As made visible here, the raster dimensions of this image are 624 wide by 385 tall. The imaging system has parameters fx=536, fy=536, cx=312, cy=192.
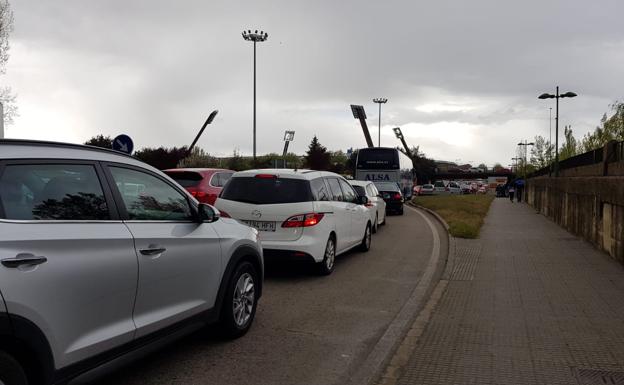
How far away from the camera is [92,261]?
3291mm

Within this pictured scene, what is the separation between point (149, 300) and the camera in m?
3.85

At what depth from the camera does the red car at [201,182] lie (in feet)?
39.1

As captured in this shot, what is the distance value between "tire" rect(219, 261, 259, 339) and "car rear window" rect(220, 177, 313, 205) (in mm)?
2665

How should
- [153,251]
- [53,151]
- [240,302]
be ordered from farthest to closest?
[240,302] < [153,251] < [53,151]

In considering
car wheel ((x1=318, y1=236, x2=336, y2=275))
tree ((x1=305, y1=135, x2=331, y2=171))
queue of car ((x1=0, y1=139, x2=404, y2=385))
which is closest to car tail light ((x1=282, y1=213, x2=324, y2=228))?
car wheel ((x1=318, y1=236, x2=336, y2=275))

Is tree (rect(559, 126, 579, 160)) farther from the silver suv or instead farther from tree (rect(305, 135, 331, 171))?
the silver suv

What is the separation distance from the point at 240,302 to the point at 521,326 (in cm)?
298

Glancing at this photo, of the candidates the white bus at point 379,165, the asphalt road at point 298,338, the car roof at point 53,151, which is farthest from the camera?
the white bus at point 379,165

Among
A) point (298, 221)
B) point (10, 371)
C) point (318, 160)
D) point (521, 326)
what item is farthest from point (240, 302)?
point (318, 160)

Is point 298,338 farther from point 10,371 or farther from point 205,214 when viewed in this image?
point 10,371

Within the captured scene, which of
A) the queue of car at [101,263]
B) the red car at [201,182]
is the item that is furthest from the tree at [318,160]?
the queue of car at [101,263]

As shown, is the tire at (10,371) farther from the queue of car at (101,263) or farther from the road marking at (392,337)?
the road marking at (392,337)

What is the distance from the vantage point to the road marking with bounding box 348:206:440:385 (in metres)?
4.36

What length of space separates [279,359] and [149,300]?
4.66 feet
